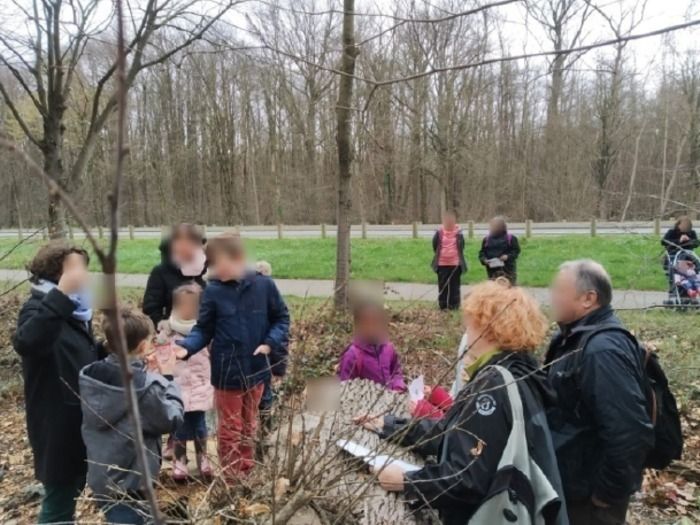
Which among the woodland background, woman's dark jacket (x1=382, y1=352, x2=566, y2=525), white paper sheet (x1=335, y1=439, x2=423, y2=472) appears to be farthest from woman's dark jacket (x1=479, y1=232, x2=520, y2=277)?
the woodland background

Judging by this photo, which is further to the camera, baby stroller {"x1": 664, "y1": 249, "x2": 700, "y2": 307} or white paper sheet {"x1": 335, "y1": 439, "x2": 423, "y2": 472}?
baby stroller {"x1": 664, "y1": 249, "x2": 700, "y2": 307}

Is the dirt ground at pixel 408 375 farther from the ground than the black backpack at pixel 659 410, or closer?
closer

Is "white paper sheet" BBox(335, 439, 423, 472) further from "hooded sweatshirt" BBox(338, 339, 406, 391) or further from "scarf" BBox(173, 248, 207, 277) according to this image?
"scarf" BBox(173, 248, 207, 277)

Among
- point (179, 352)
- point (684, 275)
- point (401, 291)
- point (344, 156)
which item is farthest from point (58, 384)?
point (684, 275)

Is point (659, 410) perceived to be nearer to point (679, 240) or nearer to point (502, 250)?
point (502, 250)

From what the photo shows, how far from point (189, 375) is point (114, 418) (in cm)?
134

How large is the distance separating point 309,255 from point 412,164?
47.7 ft

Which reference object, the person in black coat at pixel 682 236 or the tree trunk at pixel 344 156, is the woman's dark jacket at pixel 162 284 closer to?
the tree trunk at pixel 344 156

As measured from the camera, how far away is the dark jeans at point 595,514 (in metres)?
2.20

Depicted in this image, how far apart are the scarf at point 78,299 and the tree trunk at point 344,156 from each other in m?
3.45

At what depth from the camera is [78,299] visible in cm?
251

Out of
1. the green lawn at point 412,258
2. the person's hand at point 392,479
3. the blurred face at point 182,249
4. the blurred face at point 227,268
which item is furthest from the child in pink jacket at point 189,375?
the green lawn at point 412,258

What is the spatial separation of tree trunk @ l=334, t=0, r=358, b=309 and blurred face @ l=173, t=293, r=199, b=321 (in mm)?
2351

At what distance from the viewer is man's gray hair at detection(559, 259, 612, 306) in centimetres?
237
